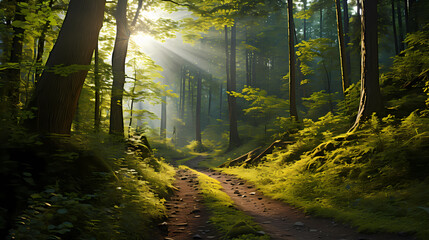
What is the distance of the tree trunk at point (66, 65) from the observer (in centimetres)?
412

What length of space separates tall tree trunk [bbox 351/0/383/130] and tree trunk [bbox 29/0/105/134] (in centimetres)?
806

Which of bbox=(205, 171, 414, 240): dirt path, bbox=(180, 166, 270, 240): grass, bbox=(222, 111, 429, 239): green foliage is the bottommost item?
bbox=(205, 171, 414, 240): dirt path

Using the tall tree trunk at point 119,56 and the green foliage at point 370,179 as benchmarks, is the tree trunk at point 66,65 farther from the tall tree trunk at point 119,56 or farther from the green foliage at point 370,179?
the green foliage at point 370,179

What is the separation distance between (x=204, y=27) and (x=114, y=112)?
7628mm

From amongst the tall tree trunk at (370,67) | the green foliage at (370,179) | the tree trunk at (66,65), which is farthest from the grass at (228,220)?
the tall tree trunk at (370,67)

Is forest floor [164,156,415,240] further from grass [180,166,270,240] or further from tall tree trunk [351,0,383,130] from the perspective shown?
tall tree trunk [351,0,383,130]

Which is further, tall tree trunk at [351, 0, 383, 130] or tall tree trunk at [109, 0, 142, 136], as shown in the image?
tall tree trunk at [109, 0, 142, 136]

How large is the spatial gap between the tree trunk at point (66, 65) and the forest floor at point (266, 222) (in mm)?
2814

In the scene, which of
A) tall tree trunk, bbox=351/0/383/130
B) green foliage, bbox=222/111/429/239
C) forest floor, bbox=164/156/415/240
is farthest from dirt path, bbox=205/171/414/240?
tall tree trunk, bbox=351/0/383/130

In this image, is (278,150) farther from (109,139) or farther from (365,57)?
(109,139)

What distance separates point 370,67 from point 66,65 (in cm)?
868

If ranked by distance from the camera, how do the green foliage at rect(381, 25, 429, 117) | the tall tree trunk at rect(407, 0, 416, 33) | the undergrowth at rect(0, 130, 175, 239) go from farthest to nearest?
the tall tree trunk at rect(407, 0, 416, 33) → the green foliage at rect(381, 25, 429, 117) → the undergrowth at rect(0, 130, 175, 239)

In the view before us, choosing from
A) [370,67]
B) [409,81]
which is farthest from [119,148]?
[409,81]

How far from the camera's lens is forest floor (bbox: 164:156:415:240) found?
391 centimetres
